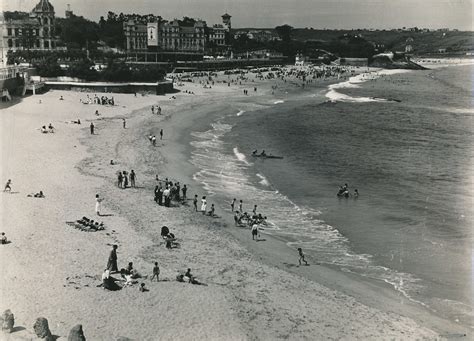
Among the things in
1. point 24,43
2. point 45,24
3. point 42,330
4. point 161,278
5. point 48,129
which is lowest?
point 161,278

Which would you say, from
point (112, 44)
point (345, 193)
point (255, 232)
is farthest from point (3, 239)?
point (112, 44)

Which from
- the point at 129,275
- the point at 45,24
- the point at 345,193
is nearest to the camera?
the point at 129,275

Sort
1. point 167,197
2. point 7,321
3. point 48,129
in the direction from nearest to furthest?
point 7,321
point 167,197
point 48,129

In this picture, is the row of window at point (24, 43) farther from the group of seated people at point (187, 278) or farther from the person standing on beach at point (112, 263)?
the group of seated people at point (187, 278)

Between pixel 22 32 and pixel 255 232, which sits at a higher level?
pixel 22 32

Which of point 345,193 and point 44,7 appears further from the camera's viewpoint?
point 44,7

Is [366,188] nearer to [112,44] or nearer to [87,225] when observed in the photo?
[87,225]
